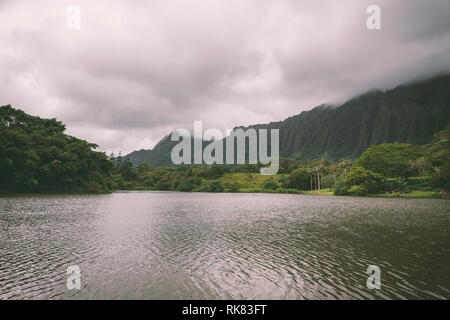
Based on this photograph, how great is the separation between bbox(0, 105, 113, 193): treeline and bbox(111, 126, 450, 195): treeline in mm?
62133

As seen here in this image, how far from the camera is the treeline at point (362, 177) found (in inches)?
3418

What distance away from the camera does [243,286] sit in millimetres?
12188

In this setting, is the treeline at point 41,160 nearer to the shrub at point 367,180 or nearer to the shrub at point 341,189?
the shrub at point 341,189

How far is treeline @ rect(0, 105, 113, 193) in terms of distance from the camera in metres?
73.6

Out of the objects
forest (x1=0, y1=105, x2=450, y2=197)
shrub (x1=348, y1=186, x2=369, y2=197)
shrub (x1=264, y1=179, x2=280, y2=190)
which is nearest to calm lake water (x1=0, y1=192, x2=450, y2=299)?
forest (x1=0, y1=105, x2=450, y2=197)

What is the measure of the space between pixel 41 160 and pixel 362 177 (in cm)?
12061

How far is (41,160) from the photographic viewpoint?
8019cm

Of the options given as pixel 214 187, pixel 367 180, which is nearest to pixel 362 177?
pixel 367 180

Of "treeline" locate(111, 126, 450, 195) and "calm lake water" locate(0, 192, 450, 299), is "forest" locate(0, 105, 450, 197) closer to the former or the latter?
"treeline" locate(111, 126, 450, 195)

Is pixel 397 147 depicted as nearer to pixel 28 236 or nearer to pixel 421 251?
pixel 421 251

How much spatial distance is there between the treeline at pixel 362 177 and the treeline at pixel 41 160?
62.1 metres

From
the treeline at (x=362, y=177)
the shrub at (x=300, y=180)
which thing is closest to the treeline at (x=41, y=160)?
the treeline at (x=362, y=177)
